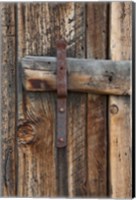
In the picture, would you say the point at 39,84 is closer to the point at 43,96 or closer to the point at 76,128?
the point at 43,96

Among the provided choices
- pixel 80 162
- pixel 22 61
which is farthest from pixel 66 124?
pixel 22 61

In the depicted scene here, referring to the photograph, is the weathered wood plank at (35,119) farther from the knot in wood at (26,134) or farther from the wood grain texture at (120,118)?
the wood grain texture at (120,118)

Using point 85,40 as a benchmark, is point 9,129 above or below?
below

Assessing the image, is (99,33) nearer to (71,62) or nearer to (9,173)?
(71,62)

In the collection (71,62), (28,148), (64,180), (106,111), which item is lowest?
(64,180)

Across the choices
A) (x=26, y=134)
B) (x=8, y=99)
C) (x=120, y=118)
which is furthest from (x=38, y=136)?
(x=120, y=118)

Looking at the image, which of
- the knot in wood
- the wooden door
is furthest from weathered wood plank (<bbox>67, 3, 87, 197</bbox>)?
the knot in wood

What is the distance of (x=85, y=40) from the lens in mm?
988

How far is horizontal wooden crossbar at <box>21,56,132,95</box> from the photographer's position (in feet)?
3.16

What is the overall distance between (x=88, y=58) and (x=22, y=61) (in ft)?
0.64

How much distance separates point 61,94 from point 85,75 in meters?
0.09

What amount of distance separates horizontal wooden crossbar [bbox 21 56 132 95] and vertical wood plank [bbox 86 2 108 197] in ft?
0.12

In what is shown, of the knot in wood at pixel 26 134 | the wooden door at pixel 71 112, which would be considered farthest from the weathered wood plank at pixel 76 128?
the knot in wood at pixel 26 134

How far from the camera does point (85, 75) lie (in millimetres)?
969
